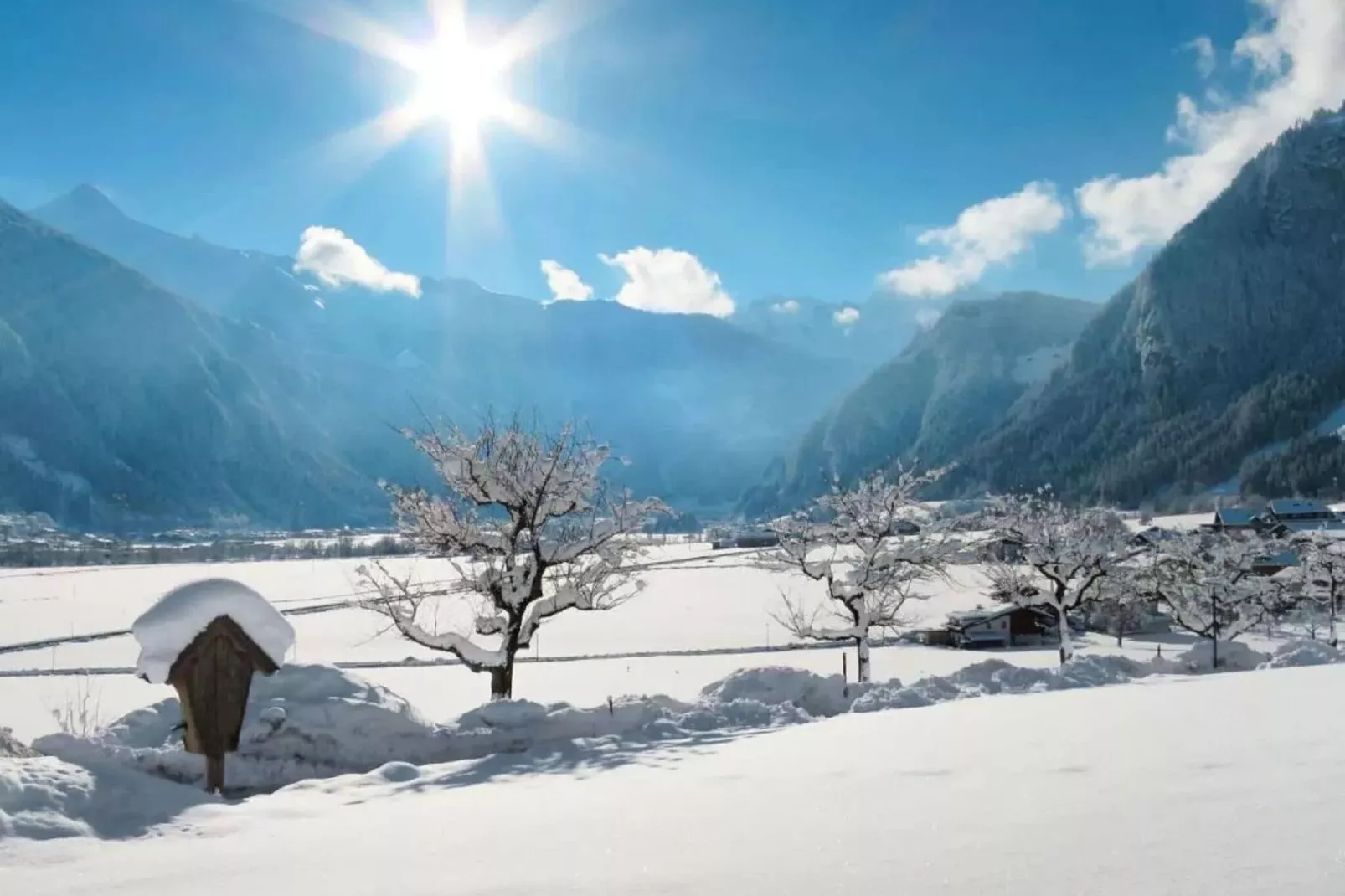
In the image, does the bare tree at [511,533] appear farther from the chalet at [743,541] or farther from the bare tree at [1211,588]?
the chalet at [743,541]

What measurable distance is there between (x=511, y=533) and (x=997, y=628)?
5402 centimetres

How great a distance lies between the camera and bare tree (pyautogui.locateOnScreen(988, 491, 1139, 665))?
34.9 meters

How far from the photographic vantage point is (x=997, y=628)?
6488cm

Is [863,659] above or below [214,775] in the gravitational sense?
below

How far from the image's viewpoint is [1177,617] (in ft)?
184

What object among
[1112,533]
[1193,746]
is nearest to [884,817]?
[1193,746]

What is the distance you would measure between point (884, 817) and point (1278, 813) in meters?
2.36

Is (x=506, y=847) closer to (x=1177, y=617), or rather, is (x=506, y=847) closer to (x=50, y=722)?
(x=50, y=722)

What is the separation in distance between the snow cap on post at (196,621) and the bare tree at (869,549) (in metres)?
16.5

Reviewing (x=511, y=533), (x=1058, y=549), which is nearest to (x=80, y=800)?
(x=511, y=533)

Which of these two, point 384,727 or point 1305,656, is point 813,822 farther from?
point 1305,656

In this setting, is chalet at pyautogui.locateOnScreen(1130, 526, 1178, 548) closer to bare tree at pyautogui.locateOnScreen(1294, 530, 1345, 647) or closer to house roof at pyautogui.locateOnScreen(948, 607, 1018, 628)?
bare tree at pyautogui.locateOnScreen(1294, 530, 1345, 647)

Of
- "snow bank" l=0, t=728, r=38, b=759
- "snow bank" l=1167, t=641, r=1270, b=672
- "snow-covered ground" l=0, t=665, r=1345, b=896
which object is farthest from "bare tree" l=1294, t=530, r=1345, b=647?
"snow bank" l=0, t=728, r=38, b=759

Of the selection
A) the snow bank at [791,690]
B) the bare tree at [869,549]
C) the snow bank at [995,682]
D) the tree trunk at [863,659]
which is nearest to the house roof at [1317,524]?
the bare tree at [869,549]
